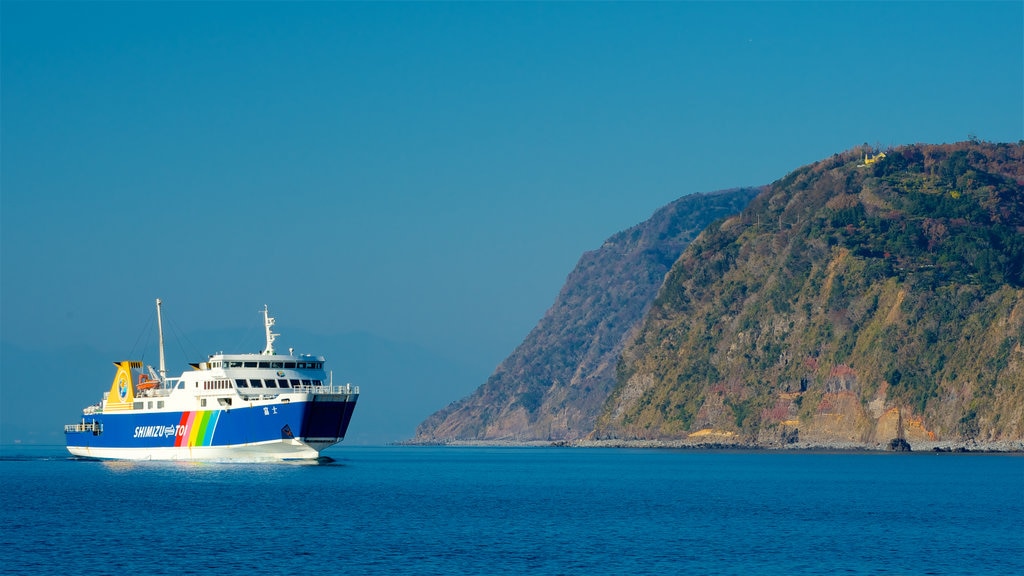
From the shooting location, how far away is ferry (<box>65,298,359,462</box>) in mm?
107750

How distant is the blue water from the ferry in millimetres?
2566

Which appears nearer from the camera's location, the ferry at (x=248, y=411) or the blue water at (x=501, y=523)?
the blue water at (x=501, y=523)

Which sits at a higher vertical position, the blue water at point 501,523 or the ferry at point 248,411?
the ferry at point 248,411

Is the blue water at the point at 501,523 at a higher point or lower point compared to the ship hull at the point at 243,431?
lower

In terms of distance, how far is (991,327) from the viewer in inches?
7136

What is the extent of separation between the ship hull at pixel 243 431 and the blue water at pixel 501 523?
6.55 ft

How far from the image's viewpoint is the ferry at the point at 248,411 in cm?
10775

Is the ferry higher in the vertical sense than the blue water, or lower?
higher

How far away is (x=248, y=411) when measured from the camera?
10919 cm

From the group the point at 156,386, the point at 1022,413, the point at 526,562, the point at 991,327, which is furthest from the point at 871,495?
the point at 991,327

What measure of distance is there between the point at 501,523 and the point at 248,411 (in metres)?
43.3

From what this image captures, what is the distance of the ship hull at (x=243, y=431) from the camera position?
352ft

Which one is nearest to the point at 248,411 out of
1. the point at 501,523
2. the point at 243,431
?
the point at 243,431

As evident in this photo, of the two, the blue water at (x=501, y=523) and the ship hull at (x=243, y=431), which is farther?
the ship hull at (x=243, y=431)
